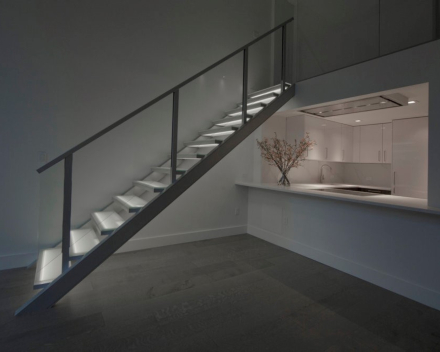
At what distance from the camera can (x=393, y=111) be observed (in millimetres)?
3748

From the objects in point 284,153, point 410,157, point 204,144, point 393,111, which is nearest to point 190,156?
point 204,144

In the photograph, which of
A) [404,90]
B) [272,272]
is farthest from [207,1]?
[272,272]

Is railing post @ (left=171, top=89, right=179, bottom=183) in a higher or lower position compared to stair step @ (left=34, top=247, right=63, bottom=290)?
higher

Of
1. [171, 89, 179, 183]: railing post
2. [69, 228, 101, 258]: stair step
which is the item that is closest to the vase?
[171, 89, 179, 183]: railing post

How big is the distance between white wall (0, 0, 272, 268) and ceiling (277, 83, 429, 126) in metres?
1.75

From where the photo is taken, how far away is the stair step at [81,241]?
220 centimetres

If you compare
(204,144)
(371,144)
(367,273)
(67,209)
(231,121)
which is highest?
(231,121)

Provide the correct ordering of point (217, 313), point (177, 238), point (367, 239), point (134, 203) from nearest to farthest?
point (217, 313)
point (134, 203)
point (367, 239)
point (177, 238)

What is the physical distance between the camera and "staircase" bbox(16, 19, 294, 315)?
2.16 metres

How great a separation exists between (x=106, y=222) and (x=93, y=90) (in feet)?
6.30

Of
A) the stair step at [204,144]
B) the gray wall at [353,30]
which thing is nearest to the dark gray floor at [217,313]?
the stair step at [204,144]

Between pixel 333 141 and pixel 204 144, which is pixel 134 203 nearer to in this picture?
pixel 204 144

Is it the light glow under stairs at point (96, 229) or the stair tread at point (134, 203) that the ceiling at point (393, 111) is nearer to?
the light glow under stairs at point (96, 229)

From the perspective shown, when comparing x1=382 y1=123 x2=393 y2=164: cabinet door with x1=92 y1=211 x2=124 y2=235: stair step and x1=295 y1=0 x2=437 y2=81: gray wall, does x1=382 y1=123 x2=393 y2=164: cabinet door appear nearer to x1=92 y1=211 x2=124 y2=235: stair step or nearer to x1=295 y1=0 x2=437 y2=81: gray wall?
x1=295 y1=0 x2=437 y2=81: gray wall
